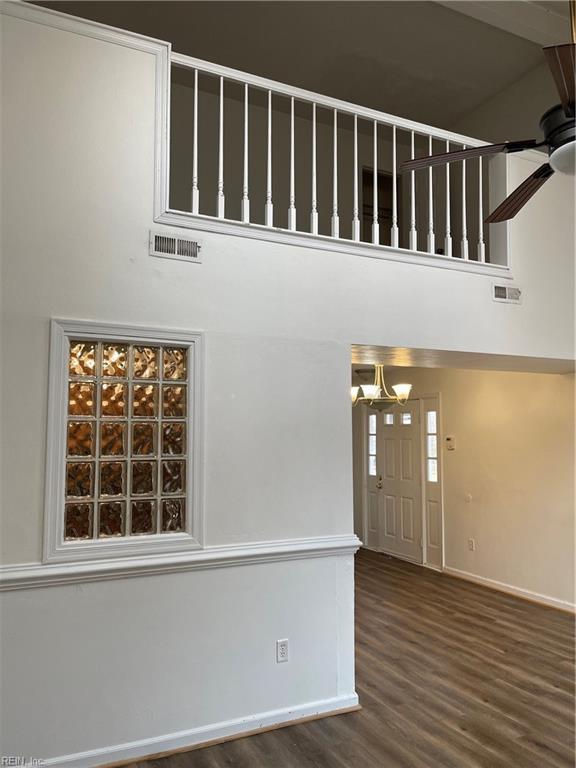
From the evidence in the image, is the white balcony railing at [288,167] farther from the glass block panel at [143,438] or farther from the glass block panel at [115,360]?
the glass block panel at [143,438]

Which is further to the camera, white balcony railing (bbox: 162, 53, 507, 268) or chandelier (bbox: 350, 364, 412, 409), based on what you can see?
white balcony railing (bbox: 162, 53, 507, 268)

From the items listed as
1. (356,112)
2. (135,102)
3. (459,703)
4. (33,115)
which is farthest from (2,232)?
(459,703)

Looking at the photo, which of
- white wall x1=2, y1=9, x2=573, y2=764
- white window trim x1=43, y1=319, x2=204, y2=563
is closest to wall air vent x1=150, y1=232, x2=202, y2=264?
white wall x1=2, y1=9, x2=573, y2=764

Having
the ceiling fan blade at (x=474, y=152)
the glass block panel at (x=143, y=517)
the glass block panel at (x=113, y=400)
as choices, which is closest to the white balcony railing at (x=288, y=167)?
the ceiling fan blade at (x=474, y=152)

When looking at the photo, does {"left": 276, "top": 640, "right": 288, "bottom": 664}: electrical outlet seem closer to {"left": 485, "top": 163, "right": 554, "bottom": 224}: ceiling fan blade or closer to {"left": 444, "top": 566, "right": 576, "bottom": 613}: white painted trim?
{"left": 485, "top": 163, "right": 554, "bottom": 224}: ceiling fan blade

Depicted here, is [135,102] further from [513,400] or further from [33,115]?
[513,400]

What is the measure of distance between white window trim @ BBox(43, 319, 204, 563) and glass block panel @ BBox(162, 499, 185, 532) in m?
0.05

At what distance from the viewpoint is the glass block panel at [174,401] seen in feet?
10.3

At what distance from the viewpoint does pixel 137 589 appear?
9.59ft

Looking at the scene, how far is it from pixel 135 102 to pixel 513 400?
177 inches

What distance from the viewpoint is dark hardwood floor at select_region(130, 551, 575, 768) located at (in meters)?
2.89

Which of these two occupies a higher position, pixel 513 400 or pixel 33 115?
pixel 33 115

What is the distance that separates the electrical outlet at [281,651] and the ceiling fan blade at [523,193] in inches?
103

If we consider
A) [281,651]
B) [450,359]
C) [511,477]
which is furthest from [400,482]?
[281,651]
